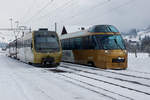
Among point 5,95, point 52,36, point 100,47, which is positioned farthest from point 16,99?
point 52,36

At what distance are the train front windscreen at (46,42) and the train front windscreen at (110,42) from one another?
12.8ft

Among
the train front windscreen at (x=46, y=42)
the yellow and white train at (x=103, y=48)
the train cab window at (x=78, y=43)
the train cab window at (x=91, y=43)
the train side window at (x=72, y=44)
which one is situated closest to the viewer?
the yellow and white train at (x=103, y=48)

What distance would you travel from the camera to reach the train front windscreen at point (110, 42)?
15.6 metres

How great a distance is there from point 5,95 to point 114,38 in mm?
10037

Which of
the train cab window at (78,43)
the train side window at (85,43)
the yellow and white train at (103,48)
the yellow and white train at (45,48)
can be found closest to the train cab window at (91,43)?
the yellow and white train at (103,48)

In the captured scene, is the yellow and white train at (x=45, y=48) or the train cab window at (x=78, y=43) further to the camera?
the train cab window at (x=78, y=43)

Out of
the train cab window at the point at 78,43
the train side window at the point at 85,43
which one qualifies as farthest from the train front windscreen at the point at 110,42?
the train cab window at the point at 78,43

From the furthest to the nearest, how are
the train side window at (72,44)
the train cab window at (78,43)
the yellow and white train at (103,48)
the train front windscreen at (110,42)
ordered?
the train side window at (72,44) < the train cab window at (78,43) < the train front windscreen at (110,42) < the yellow and white train at (103,48)

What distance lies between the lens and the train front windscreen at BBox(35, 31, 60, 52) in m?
17.9

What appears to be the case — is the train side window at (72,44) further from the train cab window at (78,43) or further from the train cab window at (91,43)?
the train cab window at (91,43)

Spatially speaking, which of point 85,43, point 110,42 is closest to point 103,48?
point 110,42

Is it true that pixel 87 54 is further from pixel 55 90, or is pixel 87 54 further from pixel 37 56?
pixel 55 90

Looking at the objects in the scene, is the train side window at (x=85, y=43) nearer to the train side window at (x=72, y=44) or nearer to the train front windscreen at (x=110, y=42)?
the train front windscreen at (x=110, y=42)

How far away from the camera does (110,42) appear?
15.8 meters
